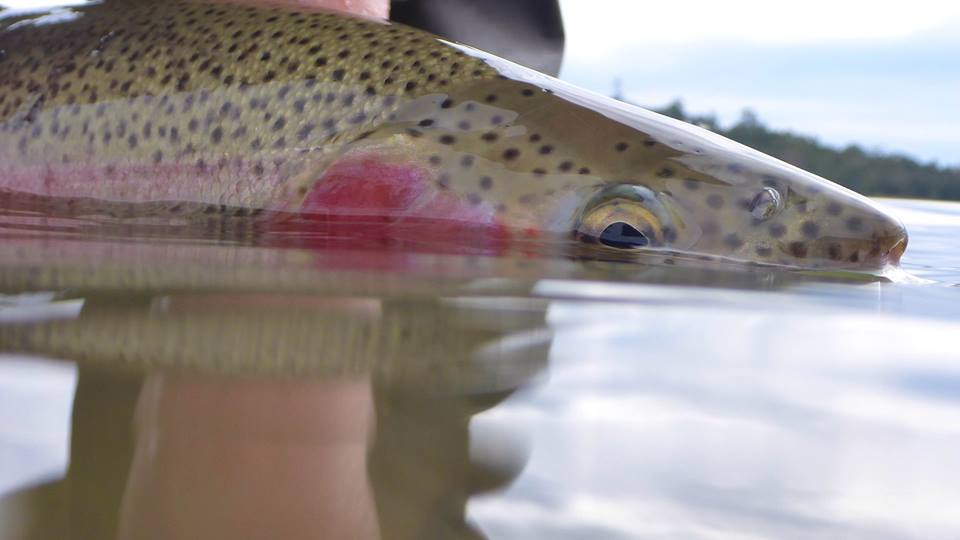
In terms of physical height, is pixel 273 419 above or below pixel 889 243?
below

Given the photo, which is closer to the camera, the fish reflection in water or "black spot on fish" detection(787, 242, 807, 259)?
the fish reflection in water

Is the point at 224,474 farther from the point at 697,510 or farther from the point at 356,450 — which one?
the point at 697,510

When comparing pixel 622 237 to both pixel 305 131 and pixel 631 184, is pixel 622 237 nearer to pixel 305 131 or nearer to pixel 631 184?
pixel 631 184

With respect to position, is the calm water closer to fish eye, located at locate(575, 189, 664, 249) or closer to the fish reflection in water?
the fish reflection in water

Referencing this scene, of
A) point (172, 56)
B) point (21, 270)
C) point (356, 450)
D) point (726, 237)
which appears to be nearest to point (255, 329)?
point (356, 450)

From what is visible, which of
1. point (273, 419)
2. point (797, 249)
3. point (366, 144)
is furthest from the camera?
point (366, 144)

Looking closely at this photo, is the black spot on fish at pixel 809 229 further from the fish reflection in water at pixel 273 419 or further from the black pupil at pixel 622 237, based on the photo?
the fish reflection in water at pixel 273 419

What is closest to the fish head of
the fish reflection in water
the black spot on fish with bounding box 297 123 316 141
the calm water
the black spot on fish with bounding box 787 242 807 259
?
the black spot on fish with bounding box 787 242 807 259

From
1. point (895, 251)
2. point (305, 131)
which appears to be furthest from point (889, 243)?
point (305, 131)

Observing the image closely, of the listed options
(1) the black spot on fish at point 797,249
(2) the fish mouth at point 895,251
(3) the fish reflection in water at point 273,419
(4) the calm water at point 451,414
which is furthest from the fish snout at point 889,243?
(3) the fish reflection in water at point 273,419
